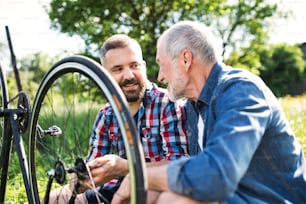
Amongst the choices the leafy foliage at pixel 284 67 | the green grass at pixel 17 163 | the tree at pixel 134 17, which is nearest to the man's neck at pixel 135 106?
the green grass at pixel 17 163

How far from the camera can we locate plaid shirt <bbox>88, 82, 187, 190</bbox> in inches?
95.0

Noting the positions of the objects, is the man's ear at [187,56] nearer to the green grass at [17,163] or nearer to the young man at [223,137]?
the young man at [223,137]

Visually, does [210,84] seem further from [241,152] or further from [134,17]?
[134,17]

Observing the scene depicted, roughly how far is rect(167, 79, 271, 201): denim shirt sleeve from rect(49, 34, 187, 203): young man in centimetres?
68

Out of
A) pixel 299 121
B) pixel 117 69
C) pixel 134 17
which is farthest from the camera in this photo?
pixel 134 17

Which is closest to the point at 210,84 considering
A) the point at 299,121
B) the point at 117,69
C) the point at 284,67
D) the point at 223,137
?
the point at 223,137

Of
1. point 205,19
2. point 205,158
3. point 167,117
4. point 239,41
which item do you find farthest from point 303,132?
point 239,41

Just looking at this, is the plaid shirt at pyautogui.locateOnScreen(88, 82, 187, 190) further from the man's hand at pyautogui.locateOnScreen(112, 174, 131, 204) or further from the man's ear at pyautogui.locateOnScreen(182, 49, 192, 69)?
the man's ear at pyautogui.locateOnScreen(182, 49, 192, 69)

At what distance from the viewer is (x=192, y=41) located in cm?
196

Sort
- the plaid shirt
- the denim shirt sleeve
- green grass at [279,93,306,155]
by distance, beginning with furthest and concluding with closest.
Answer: green grass at [279,93,306,155] → the plaid shirt → the denim shirt sleeve

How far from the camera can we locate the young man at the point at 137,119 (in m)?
2.43

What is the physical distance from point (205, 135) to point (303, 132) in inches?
113

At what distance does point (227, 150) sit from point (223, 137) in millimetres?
48

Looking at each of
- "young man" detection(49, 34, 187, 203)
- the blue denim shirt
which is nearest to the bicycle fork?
"young man" detection(49, 34, 187, 203)
